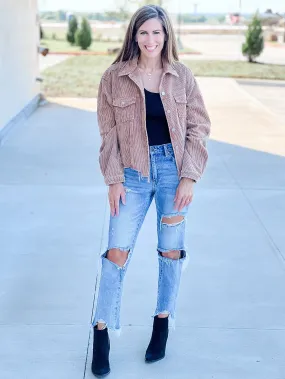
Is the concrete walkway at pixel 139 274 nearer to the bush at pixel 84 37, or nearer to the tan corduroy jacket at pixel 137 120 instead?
the tan corduroy jacket at pixel 137 120

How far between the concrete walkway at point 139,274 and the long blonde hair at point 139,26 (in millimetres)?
1412

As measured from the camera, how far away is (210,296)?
3.93m

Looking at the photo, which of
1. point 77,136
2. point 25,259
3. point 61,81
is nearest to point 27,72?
point 77,136

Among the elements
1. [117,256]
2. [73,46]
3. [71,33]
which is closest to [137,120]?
[117,256]

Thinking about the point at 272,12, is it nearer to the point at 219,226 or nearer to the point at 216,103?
the point at 216,103

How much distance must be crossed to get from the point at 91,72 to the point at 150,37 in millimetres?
16492

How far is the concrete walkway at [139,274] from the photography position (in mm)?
3205

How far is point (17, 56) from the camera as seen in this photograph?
977cm

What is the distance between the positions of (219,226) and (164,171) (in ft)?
7.82

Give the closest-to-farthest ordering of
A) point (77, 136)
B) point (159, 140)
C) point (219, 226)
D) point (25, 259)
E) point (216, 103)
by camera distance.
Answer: point (159, 140) < point (25, 259) < point (219, 226) < point (77, 136) < point (216, 103)

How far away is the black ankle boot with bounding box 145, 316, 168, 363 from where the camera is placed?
3168 mm

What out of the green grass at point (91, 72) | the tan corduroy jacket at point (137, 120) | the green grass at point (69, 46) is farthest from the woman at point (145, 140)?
the green grass at point (69, 46)

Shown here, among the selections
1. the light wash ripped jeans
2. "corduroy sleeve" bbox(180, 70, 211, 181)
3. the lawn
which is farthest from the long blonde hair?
the lawn

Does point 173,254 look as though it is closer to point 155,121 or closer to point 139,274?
point 155,121
